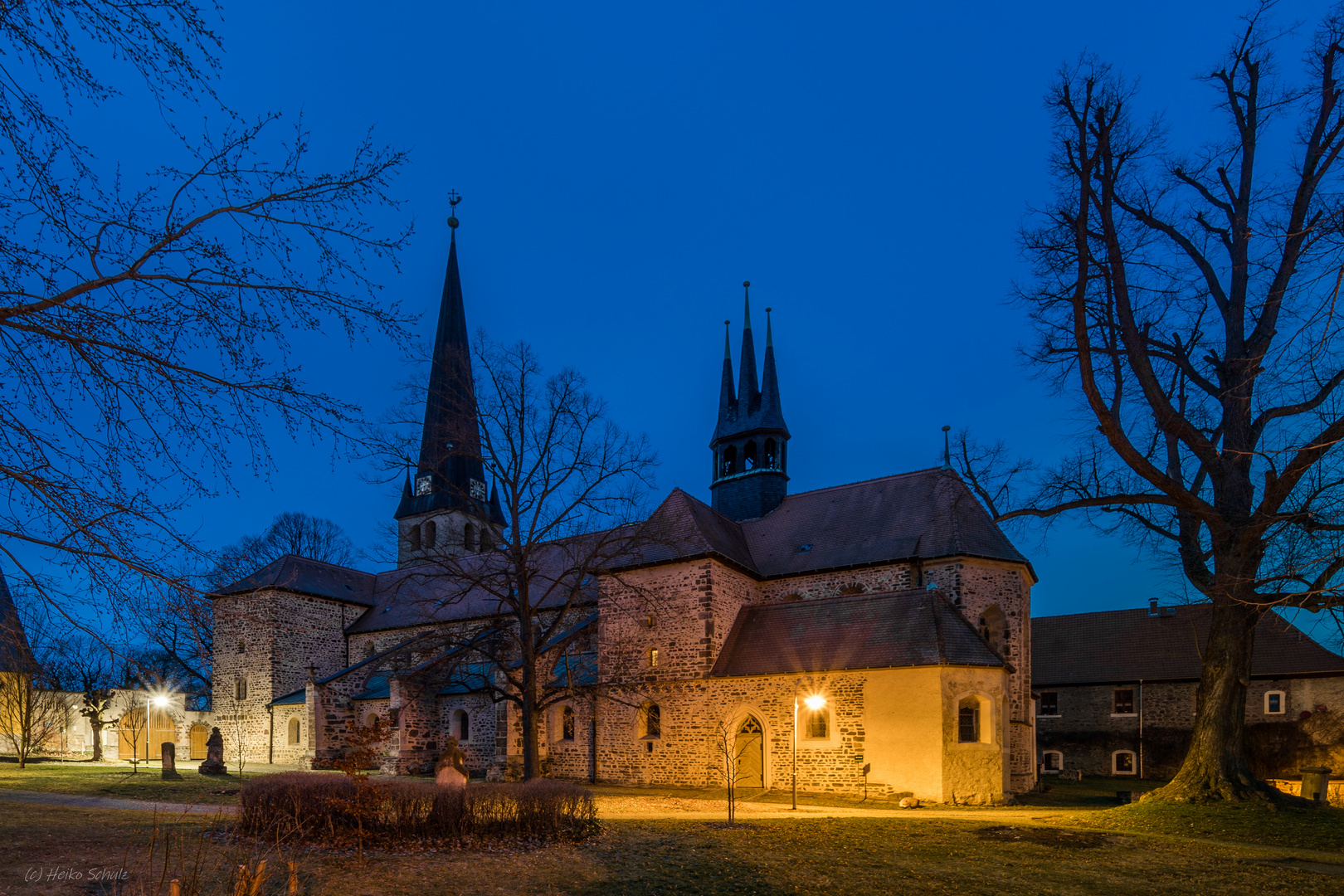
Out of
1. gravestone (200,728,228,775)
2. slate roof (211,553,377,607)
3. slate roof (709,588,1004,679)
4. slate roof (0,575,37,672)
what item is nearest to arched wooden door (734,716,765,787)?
slate roof (709,588,1004,679)

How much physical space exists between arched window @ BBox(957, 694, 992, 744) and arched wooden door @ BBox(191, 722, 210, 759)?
31695 millimetres

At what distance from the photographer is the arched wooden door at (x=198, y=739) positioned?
35406mm

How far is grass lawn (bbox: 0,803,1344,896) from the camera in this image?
7.67 metres

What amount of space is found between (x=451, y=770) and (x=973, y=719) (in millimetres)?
12786

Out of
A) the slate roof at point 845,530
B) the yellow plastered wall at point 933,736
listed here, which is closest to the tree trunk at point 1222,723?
the yellow plastered wall at point 933,736

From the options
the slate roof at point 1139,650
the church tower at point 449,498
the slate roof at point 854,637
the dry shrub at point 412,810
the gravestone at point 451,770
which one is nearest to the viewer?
the dry shrub at point 412,810

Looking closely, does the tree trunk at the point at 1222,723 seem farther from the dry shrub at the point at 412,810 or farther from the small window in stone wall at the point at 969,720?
the dry shrub at the point at 412,810

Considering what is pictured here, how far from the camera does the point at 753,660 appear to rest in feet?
71.8

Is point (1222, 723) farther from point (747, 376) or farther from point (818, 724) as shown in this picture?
point (747, 376)

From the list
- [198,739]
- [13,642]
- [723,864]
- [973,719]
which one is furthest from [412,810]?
[198,739]

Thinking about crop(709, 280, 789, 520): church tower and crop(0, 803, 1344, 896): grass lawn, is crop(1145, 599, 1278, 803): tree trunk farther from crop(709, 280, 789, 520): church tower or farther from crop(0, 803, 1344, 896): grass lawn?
crop(709, 280, 789, 520): church tower

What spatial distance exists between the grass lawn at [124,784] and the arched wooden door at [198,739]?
12832 millimetres

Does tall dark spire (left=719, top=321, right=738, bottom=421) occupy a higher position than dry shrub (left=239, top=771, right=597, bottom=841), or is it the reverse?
tall dark spire (left=719, top=321, right=738, bottom=421)

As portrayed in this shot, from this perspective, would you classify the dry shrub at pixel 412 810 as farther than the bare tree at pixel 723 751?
No
